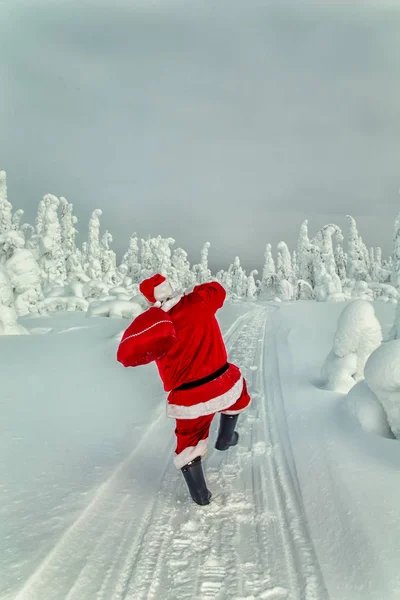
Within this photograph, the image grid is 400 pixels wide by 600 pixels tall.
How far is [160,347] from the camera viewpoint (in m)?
2.46

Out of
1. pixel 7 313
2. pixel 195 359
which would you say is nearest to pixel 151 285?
pixel 195 359

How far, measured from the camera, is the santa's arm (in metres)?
2.86

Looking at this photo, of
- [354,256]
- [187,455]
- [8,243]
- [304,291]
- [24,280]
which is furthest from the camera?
[354,256]

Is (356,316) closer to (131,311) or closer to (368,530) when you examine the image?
(368,530)

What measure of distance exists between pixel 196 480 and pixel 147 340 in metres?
1.16

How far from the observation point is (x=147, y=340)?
2.42 meters

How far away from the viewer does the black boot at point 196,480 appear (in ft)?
8.93

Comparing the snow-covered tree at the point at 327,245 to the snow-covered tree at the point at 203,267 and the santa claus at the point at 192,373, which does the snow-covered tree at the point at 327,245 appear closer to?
the snow-covered tree at the point at 203,267

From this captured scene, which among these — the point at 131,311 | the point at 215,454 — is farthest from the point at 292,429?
the point at 131,311

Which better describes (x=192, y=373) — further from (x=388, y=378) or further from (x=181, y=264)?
(x=181, y=264)

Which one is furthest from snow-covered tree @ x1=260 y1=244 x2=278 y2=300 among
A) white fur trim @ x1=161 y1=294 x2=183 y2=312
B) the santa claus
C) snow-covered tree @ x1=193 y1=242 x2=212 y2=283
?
white fur trim @ x1=161 y1=294 x2=183 y2=312

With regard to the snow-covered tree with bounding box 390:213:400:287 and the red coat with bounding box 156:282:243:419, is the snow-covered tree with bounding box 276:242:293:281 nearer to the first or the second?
the snow-covered tree with bounding box 390:213:400:287

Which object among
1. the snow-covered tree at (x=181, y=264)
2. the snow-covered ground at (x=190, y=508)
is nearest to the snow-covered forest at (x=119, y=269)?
Answer: the snow-covered tree at (x=181, y=264)

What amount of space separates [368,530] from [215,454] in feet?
5.54
